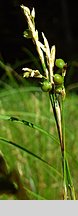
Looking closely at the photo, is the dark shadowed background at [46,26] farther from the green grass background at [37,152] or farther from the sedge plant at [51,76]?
the sedge plant at [51,76]

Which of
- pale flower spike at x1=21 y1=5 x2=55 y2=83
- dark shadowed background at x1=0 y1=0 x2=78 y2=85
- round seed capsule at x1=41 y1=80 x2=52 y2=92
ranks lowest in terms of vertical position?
round seed capsule at x1=41 y1=80 x2=52 y2=92

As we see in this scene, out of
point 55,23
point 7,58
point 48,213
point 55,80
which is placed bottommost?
point 48,213

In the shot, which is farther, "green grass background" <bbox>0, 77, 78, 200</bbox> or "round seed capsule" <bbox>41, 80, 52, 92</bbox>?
"green grass background" <bbox>0, 77, 78, 200</bbox>

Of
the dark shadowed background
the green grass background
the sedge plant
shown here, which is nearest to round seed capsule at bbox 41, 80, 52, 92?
the sedge plant

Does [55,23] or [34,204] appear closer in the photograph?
[34,204]

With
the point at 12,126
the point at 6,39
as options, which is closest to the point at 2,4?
the point at 6,39

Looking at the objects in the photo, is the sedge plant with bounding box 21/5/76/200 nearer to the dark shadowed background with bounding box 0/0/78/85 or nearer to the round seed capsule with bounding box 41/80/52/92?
the round seed capsule with bounding box 41/80/52/92

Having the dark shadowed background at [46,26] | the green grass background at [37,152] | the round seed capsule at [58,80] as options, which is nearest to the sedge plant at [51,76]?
the round seed capsule at [58,80]

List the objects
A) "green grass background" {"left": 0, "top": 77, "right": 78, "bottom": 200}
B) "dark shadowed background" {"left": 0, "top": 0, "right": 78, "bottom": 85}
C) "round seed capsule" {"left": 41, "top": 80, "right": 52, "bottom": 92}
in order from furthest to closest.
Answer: "dark shadowed background" {"left": 0, "top": 0, "right": 78, "bottom": 85} → "green grass background" {"left": 0, "top": 77, "right": 78, "bottom": 200} → "round seed capsule" {"left": 41, "top": 80, "right": 52, "bottom": 92}

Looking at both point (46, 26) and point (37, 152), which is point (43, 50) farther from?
point (46, 26)

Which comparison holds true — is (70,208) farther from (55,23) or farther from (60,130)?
(55,23)

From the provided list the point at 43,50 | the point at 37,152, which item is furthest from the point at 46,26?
the point at 43,50
